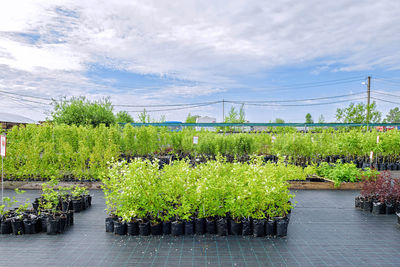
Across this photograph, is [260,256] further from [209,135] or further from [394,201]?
[209,135]

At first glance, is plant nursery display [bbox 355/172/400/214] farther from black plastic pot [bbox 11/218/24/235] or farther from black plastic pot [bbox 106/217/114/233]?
black plastic pot [bbox 11/218/24/235]

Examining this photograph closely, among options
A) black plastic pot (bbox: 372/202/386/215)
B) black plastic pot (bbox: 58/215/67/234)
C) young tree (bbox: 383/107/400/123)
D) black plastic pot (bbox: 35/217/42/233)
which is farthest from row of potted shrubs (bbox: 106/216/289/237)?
young tree (bbox: 383/107/400/123)

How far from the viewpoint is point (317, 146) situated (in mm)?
11109

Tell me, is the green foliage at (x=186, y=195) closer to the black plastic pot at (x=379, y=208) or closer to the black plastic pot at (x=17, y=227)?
the black plastic pot at (x=17, y=227)

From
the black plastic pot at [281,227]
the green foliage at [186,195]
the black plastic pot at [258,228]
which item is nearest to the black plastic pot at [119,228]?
the green foliage at [186,195]

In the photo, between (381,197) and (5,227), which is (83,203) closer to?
(5,227)

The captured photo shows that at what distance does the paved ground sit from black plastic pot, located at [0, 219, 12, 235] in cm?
13

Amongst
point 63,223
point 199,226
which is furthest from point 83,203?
point 199,226

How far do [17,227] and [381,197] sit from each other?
266 inches

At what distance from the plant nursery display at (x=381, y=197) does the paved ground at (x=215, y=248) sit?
604 millimetres

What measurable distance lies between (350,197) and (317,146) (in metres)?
4.55

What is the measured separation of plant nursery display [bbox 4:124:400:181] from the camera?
8.19 meters

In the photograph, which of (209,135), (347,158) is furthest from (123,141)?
(347,158)

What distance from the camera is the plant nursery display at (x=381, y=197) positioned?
17.9ft
